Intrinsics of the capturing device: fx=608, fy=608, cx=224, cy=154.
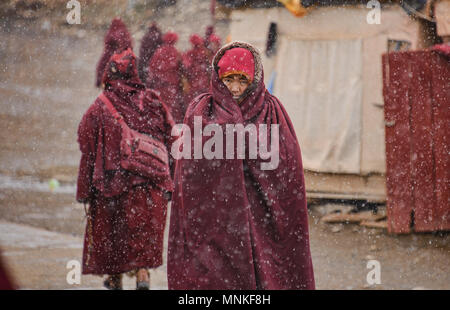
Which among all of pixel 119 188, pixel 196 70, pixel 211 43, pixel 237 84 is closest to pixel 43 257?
pixel 119 188

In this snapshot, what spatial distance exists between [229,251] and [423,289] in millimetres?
2455

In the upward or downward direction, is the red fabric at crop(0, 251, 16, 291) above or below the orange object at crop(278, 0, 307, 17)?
below

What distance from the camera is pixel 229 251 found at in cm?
312

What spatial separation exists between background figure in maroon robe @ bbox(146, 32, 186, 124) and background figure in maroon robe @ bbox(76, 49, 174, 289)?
5.17 ft

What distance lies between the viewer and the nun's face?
3201mm

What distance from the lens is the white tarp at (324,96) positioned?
20.7 ft

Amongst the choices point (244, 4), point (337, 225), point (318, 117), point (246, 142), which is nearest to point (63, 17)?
point (244, 4)

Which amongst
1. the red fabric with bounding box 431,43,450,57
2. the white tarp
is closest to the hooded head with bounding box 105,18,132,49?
the white tarp

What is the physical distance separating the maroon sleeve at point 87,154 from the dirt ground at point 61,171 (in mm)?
1061

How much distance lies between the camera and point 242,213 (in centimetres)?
310

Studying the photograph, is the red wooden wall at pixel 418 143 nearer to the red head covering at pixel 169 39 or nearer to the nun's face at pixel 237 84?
the red head covering at pixel 169 39

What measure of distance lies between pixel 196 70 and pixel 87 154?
7.82 feet

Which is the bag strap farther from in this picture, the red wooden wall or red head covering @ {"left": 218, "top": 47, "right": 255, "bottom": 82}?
the red wooden wall

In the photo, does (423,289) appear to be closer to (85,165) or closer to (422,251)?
(422,251)
